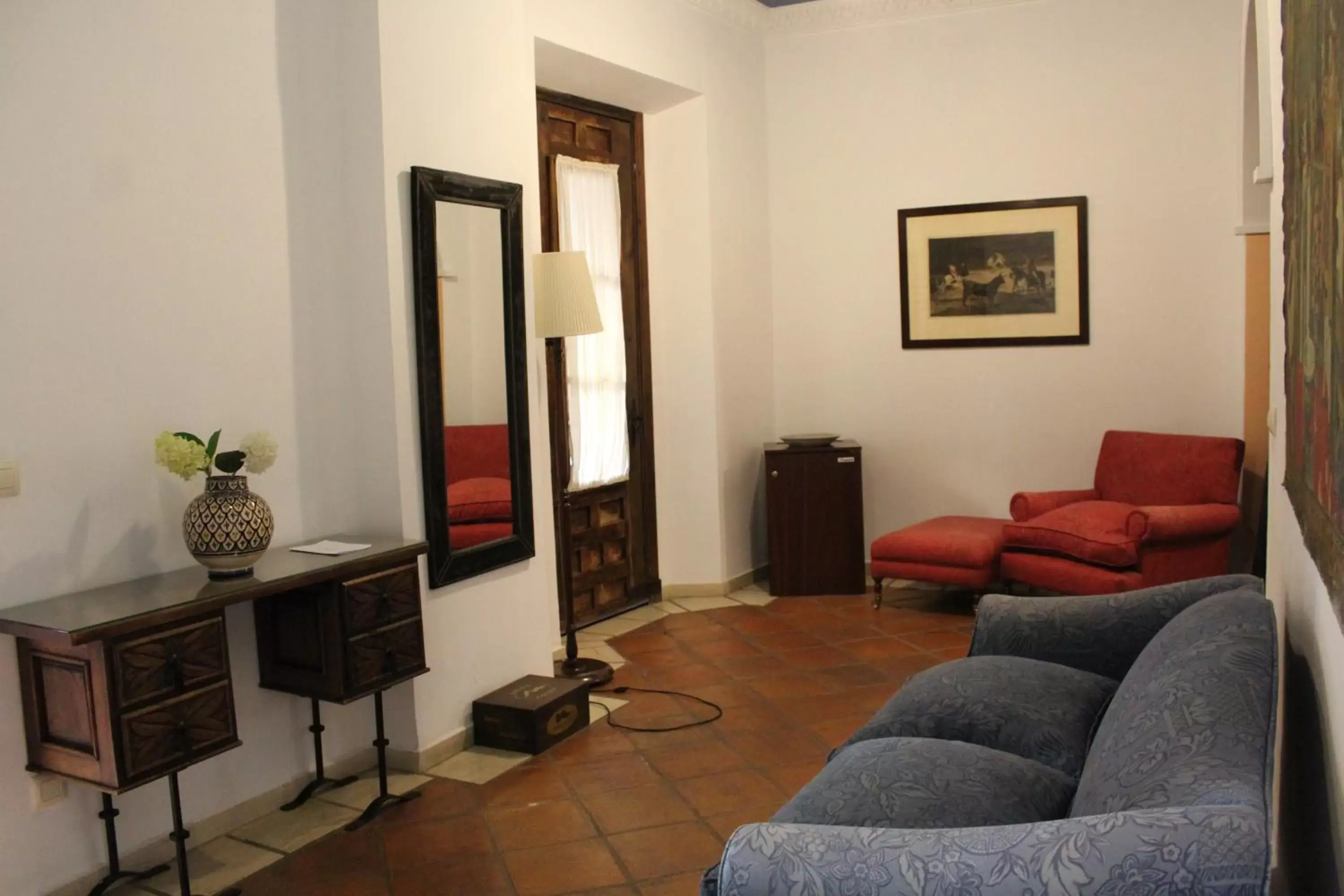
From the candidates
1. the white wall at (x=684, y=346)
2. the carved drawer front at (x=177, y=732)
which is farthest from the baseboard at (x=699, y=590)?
the carved drawer front at (x=177, y=732)

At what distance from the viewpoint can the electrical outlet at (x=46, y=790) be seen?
302 centimetres

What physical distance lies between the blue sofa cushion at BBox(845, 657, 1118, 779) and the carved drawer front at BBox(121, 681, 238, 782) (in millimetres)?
1692

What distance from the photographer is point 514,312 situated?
14.7 feet

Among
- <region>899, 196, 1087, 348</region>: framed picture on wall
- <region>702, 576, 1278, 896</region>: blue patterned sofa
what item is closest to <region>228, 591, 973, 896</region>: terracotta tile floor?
<region>702, 576, 1278, 896</region>: blue patterned sofa

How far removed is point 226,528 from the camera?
10.6ft

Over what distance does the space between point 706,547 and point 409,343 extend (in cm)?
298

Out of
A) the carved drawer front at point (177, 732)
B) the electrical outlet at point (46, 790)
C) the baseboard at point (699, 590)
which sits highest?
the carved drawer front at point (177, 732)

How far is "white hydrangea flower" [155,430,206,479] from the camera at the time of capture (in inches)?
125

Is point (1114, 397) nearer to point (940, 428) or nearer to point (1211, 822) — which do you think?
point (940, 428)

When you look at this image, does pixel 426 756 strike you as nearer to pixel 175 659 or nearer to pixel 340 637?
pixel 340 637

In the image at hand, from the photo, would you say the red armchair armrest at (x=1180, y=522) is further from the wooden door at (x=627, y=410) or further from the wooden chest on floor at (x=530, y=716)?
the wooden chest on floor at (x=530, y=716)

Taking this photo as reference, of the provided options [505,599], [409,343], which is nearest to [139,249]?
[409,343]

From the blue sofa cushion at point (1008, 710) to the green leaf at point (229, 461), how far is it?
1.91 meters

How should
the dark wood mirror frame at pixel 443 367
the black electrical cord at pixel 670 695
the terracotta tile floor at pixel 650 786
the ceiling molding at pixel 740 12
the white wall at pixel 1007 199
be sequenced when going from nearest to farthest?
the terracotta tile floor at pixel 650 786 → the dark wood mirror frame at pixel 443 367 → the black electrical cord at pixel 670 695 → the white wall at pixel 1007 199 → the ceiling molding at pixel 740 12
